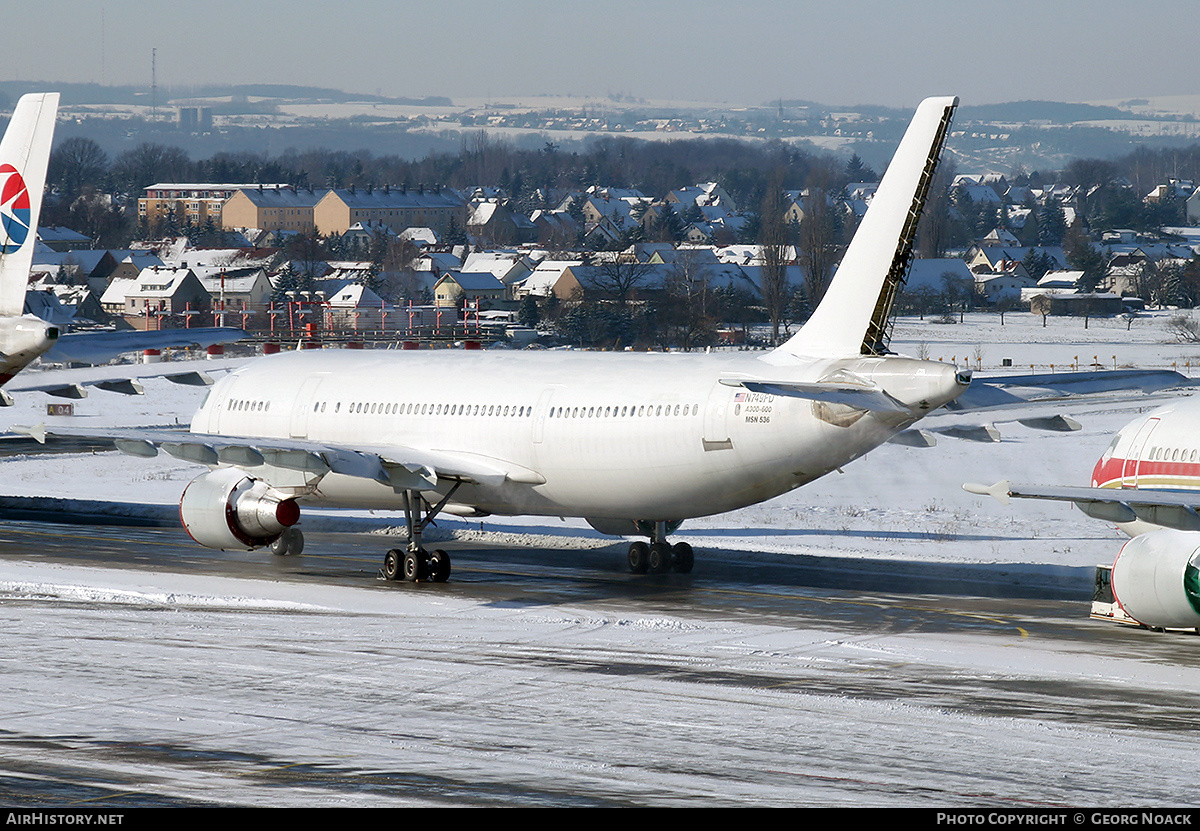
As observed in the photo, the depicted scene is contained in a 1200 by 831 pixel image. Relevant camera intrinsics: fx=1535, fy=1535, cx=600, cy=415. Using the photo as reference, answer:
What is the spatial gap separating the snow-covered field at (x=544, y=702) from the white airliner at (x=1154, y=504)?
0.87 m

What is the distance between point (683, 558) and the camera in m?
33.0

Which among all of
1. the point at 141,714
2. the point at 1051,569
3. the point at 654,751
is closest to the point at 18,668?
the point at 141,714

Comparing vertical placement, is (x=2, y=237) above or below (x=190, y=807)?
above

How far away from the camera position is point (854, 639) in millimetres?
25000

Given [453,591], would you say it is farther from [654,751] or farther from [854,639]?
[654,751]

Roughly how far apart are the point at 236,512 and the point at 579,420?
26.4ft

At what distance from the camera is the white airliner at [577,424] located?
26.9m

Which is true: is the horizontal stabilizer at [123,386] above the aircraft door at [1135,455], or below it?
below

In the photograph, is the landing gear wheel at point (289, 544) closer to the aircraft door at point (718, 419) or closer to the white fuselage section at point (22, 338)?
the white fuselage section at point (22, 338)

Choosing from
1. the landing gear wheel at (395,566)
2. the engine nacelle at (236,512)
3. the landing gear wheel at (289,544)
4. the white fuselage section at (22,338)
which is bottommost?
the landing gear wheel at (289,544)

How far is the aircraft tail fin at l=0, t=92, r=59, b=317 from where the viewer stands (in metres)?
31.2

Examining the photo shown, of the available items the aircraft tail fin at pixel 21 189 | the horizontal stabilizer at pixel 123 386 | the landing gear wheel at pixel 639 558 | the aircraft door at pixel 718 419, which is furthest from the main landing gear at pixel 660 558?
the horizontal stabilizer at pixel 123 386

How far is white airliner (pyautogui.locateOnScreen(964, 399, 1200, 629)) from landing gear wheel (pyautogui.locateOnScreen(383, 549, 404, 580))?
13705 mm

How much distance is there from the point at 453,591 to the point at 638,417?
508 centimetres
